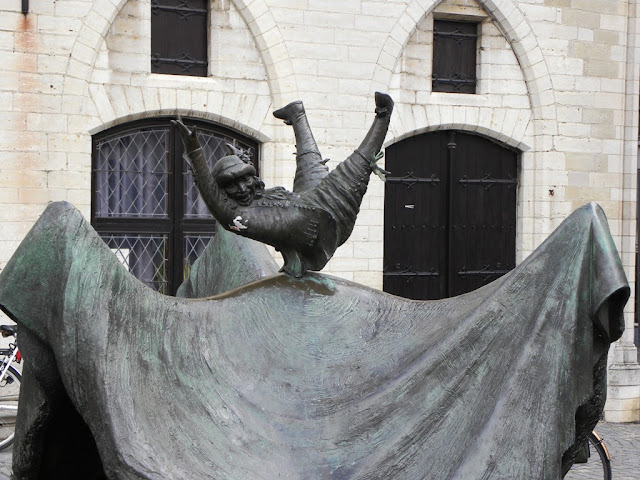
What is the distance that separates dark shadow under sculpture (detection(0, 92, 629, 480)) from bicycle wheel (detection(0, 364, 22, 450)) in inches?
196

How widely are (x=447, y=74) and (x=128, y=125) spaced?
11.0 feet

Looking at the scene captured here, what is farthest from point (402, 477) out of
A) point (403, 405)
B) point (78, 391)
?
point (78, 391)

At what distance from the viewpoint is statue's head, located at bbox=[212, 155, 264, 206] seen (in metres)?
3.93

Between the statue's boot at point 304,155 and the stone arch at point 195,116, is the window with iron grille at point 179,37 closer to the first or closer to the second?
the stone arch at point 195,116

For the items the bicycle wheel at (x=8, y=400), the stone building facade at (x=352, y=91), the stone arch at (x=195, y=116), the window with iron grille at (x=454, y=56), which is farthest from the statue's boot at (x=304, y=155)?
the window with iron grille at (x=454, y=56)

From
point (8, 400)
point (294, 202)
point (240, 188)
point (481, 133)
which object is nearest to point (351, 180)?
point (294, 202)

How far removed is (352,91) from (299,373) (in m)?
7.09

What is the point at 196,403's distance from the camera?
3531mm

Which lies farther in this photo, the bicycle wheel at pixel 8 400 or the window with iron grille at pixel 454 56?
the window with iron grille at pixel 454 56

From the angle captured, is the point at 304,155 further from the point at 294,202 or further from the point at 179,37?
the point at 179,37

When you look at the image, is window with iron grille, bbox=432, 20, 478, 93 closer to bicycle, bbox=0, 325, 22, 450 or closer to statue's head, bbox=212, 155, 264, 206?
bicycle, bbox=0, 325, 22, 450

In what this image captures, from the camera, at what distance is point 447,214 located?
11422 mm

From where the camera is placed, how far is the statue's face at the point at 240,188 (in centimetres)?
395

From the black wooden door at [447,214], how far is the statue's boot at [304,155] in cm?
687
